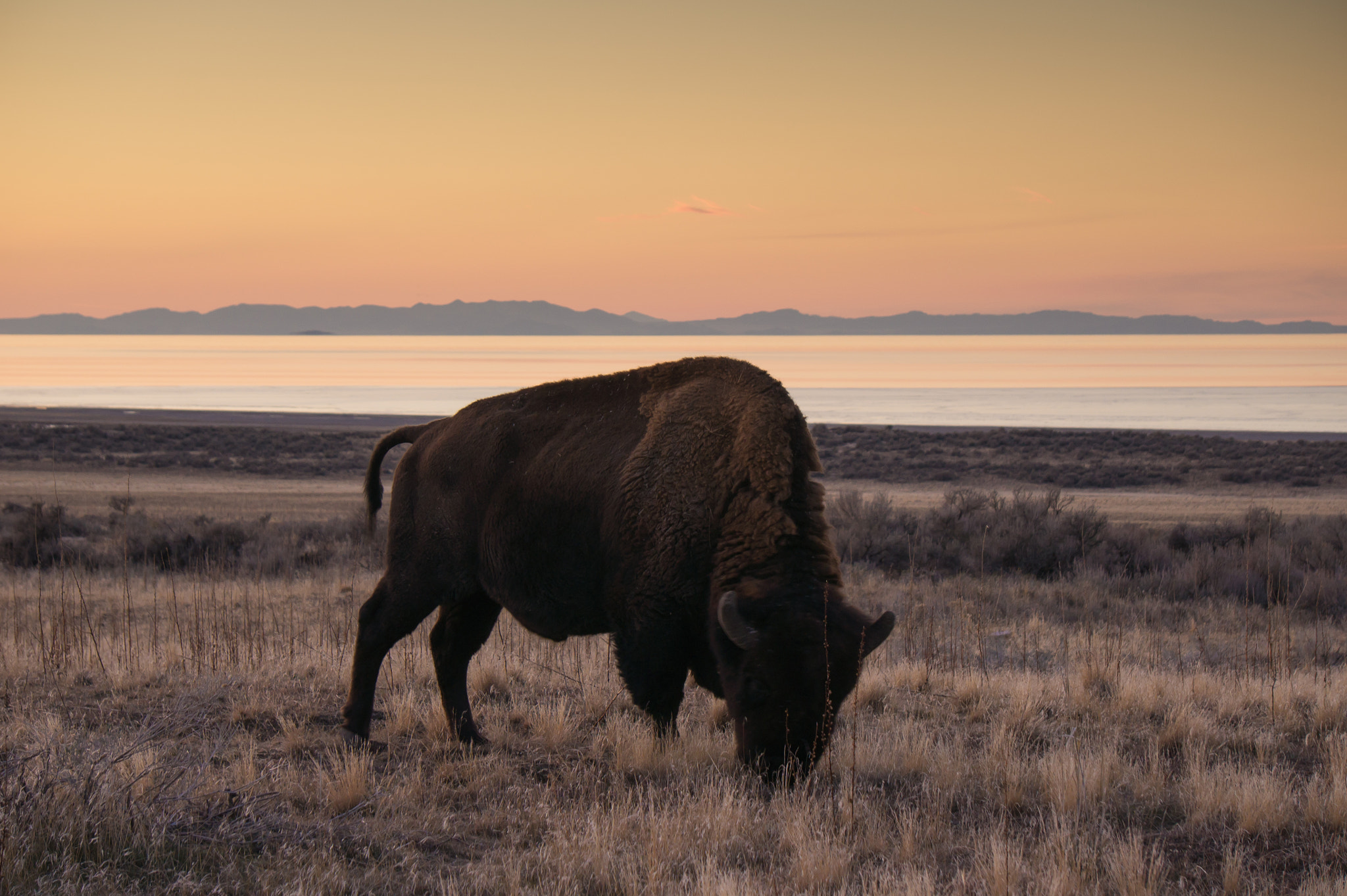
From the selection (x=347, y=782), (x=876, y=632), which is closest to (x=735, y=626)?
(x=876, y=632)

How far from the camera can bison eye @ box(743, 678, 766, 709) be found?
508 cm

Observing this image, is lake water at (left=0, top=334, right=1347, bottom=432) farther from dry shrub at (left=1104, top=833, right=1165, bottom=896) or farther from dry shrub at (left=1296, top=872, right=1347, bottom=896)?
dry shrub at (left=1296, top=872, right=1347, bottom=896)

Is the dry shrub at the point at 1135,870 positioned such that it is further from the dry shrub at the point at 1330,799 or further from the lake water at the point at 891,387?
the lake water at the point at 891,387

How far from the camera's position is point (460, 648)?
679cm

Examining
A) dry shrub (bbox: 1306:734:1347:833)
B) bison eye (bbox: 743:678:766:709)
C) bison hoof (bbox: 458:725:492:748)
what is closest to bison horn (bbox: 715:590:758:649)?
bison eye (bbox: 743:678:766:709)

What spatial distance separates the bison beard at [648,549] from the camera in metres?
5.09

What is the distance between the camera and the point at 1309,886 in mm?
4086

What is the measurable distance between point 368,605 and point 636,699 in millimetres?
2076

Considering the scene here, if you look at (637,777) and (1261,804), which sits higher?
(1261,804)

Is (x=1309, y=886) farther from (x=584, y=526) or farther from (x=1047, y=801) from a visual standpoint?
(x=584, y=526)

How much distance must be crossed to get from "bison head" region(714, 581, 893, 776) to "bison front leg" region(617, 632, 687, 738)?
0.49 meters

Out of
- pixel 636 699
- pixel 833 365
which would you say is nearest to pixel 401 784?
pixel 636 699

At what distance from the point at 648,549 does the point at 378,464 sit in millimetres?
2743

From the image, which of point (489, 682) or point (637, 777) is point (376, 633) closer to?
point (489, 682)
